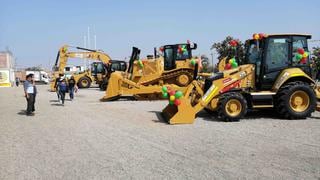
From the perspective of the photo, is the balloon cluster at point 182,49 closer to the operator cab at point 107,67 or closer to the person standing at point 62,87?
the person standing at point 62,87

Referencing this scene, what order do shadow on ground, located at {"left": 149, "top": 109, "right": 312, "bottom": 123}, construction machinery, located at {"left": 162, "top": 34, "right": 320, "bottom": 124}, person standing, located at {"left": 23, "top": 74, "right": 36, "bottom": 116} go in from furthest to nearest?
person standing, located at {"left": 23, "top": 74, "right": 36, "bottom": 116}
shadow on ground, located at {"left": 149, "top": 109, "right": 312, "bottom": 123}
construction machinery, located at {"left": 162, "top": 34, "right": 320, "bottom": 124}

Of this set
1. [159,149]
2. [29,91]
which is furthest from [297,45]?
[29,91]

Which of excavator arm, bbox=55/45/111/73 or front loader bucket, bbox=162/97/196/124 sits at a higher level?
excavator arm, bbox=55/45/111/73

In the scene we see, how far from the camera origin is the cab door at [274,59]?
36.2ft

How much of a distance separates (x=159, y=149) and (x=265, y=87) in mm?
5265

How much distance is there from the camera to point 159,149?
7.31 metres

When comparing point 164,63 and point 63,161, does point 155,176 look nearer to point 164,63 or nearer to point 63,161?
point 63,161

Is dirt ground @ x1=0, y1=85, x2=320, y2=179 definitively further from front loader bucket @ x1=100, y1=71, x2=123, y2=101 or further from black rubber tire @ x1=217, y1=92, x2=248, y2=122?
front loader bucket @ x1=100, y1=71, x2=123, y2=101

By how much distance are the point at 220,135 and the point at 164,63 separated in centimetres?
1166

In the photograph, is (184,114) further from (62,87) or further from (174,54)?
(174,54)

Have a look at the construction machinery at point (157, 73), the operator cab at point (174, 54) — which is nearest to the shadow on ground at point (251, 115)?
the construction machinery at point (157, 73)

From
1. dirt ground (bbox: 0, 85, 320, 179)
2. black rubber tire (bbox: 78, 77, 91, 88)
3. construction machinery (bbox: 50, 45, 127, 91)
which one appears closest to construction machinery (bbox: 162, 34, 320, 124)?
dirt ground (bbox: 0, 85, 320, 179)

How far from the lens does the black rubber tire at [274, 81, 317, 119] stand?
1057cm

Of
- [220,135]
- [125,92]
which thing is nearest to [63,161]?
[220,135]
